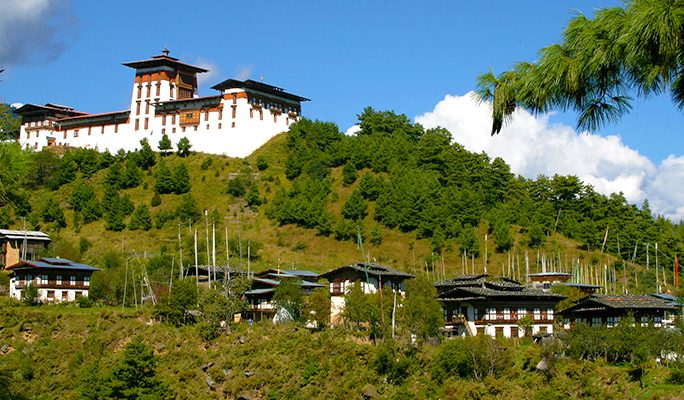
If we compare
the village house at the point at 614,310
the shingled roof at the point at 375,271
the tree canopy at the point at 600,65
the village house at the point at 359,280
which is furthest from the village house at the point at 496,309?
the tree canopy at the point at 600,65

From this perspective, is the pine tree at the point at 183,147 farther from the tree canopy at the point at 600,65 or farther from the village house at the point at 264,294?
the tree canopy at the point at 600,65

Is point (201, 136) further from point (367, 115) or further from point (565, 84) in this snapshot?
point (565, 84)

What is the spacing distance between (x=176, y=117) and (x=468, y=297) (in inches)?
2452

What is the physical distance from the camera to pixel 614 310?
55594 mm

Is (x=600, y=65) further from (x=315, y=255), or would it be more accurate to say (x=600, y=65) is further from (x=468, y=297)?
(x=315, y=255)

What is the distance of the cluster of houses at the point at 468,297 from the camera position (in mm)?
57344

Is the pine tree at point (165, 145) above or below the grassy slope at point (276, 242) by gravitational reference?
above

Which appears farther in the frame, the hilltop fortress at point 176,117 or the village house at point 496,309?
the hilltop fortress at point 176,117

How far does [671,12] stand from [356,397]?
4133cm

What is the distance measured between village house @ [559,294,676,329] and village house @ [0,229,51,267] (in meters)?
49.2

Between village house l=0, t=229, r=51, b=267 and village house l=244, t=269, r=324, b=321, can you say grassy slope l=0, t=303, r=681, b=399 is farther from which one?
village house l=0, t=229, r=51, b=267

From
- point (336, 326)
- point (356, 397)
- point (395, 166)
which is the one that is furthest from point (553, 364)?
point (395, 166)

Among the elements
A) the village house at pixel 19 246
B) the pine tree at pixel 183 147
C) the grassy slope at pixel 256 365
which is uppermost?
the pine tree at pixel 183 147

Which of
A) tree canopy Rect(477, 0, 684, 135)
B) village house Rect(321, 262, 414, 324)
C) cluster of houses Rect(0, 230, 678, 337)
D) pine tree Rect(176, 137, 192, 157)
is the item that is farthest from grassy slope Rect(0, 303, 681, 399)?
pine tree Rect(176, 137, 192, 157)
